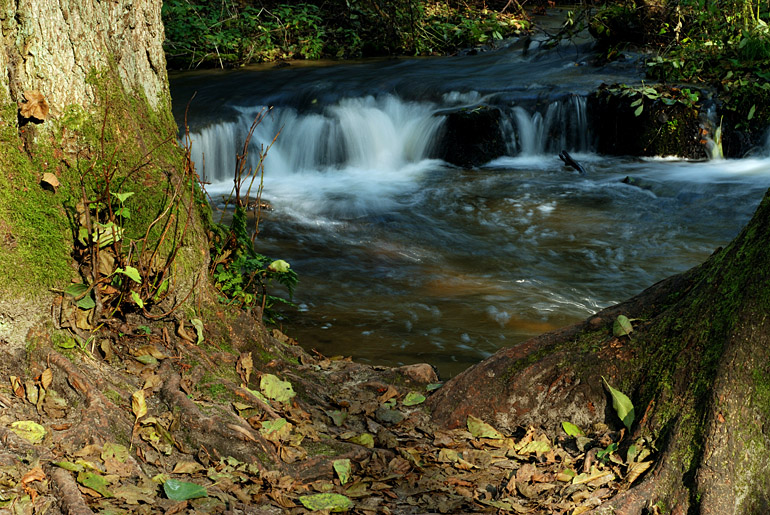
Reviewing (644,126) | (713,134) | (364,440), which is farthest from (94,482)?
(713,134)

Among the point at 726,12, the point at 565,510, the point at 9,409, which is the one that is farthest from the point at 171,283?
the point at 726,12

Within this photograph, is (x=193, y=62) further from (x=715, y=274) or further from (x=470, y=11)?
(x=715, y=274)

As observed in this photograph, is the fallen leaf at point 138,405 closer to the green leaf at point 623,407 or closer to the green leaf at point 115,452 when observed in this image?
the green leaf at point 115,452

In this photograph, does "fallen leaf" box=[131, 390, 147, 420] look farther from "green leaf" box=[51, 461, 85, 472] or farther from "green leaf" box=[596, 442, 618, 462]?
"green leaf" box=[596, 442, 618, 462]

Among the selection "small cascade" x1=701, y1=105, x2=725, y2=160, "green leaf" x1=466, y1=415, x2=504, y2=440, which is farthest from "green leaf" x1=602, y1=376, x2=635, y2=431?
"small cascade" x1=701, y1=105, x2=725, y2=160

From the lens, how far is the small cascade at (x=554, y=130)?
12.9m

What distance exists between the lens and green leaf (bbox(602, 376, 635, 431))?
295cm

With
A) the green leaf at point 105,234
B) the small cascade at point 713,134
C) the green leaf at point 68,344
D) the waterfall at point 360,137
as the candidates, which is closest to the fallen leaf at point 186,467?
the green leaf at point 68,344

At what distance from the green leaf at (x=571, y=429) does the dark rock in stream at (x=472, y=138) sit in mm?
9465

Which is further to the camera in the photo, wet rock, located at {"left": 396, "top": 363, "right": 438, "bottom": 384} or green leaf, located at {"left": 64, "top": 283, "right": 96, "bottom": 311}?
wet rock, located at {"left": 396, "top": 363, "right": 438, "bottom": 384}

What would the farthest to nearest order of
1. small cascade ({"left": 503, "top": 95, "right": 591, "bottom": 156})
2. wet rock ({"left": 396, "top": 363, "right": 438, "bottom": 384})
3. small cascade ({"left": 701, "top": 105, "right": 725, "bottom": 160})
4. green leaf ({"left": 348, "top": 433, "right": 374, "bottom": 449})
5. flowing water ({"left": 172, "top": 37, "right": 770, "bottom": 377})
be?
small cascade ({"left": 503, "top": 95, "right": 591, "bottom": 156})
small cascade ({"left": 701, "top": 105, "right": 725, "bottom": 160})
flowing water ({"left": 172, "top": 37, "right": 770, "bottom": 377})
wet rock ({"left": 396, "top": 363, "right": 438, "bottom": 384})
green leaf ({"left": 348, "top": 433, "right": 374, "bottom": 449})

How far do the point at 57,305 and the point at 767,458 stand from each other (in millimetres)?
2726

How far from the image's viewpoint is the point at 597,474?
2.83 meters

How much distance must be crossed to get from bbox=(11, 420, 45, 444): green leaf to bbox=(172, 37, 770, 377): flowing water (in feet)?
4.99
